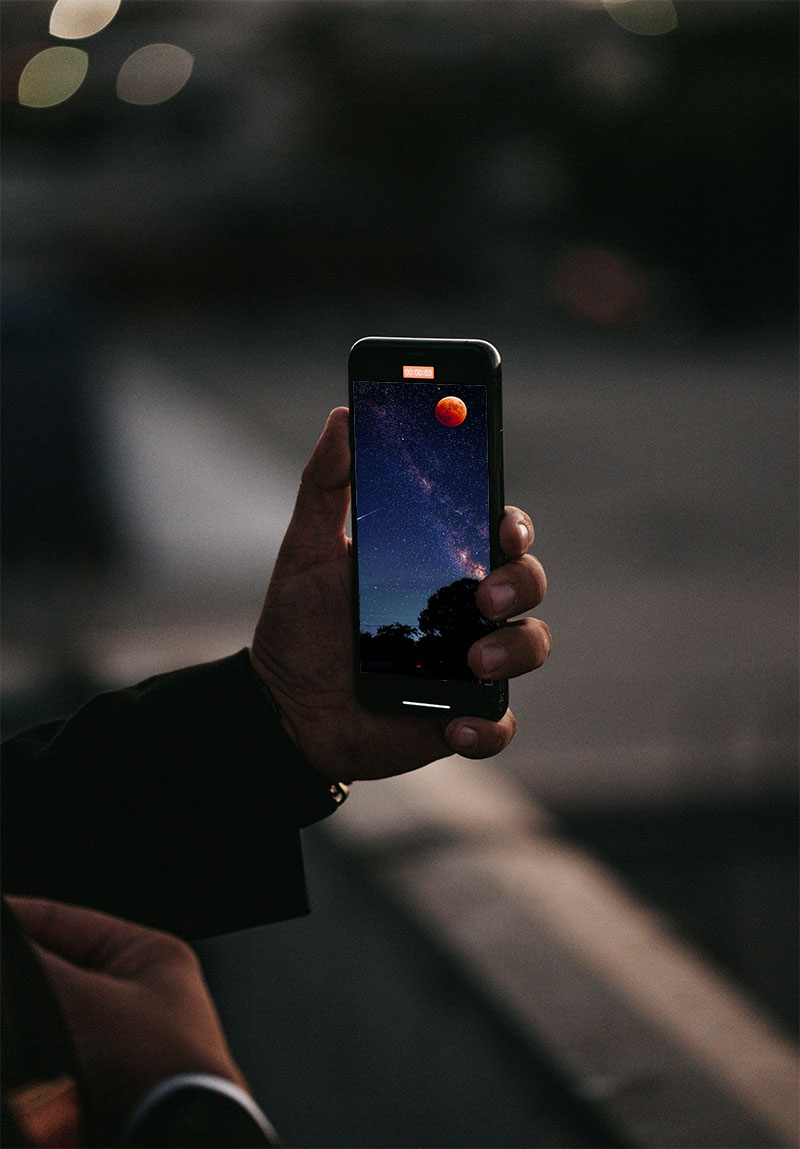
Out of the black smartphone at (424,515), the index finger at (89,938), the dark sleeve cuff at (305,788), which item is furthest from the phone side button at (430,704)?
the index finger at (89,938)

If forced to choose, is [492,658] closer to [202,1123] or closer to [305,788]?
[305,788]

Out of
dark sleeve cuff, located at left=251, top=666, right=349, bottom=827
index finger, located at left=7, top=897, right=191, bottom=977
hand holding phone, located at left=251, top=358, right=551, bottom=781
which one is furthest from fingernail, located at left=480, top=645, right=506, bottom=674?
index finger, located at left=7, top=897, right=191, bottom=977

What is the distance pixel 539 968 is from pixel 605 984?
17 cm

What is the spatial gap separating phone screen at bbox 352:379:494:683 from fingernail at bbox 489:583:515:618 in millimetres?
33

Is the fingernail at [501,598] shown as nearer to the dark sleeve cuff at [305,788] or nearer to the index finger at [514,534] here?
the index finger at [514,534]

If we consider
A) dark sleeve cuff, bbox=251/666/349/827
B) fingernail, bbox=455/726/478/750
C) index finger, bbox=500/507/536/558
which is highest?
index finger, bbox=500/507/536/558

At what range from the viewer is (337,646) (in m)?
1.28

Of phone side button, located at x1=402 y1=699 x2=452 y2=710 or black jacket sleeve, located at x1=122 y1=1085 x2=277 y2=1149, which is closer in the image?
black jacket sleeve, located at x1=122 y1=1085 x2=277 y2=1149

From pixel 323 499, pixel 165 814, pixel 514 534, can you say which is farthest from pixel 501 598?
pixel 165 814

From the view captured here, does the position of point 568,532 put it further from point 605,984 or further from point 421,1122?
point 421,1122

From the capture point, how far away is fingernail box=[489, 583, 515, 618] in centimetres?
110

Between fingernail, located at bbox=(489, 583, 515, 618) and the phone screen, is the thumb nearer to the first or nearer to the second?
the phone screen

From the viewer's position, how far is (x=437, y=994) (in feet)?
8.88

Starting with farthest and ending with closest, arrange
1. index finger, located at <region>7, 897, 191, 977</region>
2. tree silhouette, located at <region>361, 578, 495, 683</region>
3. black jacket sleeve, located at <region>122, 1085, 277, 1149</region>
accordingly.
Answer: tree silhouette, located at <region>361, 578, 495, 683</region>, index finger, located at <region>7, 897, 191, 977</region>, black jacket sleeve, located at <region>122, 1085, 277, 1149</region>
